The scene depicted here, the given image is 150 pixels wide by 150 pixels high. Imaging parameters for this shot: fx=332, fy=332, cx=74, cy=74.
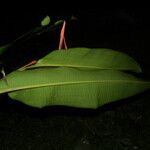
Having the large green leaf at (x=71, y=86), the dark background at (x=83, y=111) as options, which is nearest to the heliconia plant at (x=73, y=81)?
the large green leaf at (x=71, y=86)

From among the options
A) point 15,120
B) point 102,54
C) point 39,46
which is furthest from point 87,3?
point 102,54

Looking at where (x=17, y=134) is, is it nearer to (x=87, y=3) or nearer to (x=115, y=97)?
(x=87, y=3)

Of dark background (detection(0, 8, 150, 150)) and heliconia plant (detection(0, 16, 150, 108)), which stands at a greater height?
heliconia plant (detection(0, 16, 150, 108))

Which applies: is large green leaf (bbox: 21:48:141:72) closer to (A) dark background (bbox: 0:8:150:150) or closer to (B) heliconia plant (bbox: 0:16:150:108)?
(B) heliconia plant (bbox: 0:16:150:108)

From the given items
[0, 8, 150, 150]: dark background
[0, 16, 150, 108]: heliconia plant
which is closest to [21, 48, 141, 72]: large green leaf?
[0, 16, 150, 108]: heliconia plant

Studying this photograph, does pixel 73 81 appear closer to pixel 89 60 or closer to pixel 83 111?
pixel 89 60

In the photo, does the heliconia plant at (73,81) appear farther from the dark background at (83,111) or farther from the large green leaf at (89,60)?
the dark background at (83,111)

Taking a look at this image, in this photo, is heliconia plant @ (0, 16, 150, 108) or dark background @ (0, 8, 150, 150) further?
dark background @ (0, 8, 150, 150)
